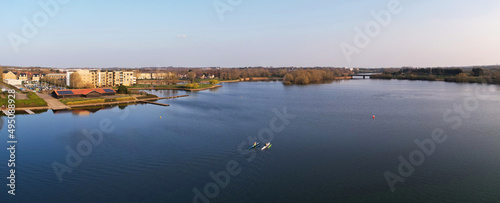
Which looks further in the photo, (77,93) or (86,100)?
(77,93)

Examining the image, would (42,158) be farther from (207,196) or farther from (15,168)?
(207,196)

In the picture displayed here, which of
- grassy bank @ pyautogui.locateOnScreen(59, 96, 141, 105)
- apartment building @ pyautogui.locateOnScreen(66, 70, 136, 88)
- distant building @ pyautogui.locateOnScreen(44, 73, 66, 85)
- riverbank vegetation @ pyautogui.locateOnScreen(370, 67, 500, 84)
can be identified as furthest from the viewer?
A: riverbank vegetation @ pyautogui.locateOnScreen(370, 67, 500, 84)

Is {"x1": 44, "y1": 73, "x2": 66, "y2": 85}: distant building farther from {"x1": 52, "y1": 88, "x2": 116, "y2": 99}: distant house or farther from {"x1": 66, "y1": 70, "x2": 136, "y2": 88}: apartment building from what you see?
{"x1": 52, "y1": 88, "x2": 116, "y2": 99}: distant house

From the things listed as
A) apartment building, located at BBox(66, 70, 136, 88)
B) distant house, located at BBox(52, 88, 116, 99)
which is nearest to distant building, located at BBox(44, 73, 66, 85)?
apartment building, located at BBox(66, 70, 136, 88)

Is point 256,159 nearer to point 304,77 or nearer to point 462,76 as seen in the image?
point 304,77

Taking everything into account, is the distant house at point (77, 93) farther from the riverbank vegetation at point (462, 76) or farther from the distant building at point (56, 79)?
the riverbank vegetation at point (462, 76)

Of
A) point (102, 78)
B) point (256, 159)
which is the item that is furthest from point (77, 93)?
point (256, 159)

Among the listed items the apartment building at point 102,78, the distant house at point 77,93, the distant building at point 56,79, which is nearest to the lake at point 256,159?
the distant house at point 77,93

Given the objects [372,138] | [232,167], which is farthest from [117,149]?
[372,138]
